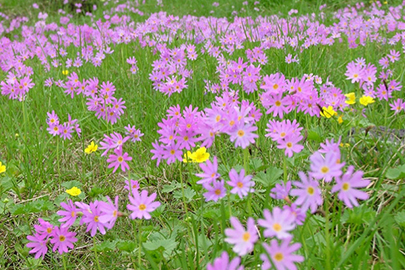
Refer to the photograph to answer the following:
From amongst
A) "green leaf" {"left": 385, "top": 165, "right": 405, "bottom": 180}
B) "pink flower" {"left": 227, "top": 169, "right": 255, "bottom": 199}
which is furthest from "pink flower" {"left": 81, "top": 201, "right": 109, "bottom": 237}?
"green leaf" {"left": 385, "top": 165, "right": 405, "bottom": 180}

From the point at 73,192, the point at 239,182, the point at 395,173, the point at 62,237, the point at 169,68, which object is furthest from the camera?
the point at 169,68

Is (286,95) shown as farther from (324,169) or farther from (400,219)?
(324,169)

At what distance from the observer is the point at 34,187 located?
7.78 ft

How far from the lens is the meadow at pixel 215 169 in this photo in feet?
3.96

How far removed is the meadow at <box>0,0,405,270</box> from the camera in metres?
1.21

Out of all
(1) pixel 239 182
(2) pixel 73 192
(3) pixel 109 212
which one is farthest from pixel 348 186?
(2) pixel 73 192

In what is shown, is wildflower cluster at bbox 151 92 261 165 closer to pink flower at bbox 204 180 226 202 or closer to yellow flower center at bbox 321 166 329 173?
pink flower at bbox 204 180 226 202

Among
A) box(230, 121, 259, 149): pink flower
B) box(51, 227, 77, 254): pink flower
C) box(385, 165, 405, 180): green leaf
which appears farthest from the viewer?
box(385, 165, 405, 180): green leaf

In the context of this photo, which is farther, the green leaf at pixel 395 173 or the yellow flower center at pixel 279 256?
the green leaf at pixel 395 173

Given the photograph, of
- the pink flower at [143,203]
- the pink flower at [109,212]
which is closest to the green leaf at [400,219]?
the pink flower at [143,203]

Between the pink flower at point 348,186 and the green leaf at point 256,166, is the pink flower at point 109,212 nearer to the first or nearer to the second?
the pink flower at point 348,186

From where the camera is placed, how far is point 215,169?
4.12 ft

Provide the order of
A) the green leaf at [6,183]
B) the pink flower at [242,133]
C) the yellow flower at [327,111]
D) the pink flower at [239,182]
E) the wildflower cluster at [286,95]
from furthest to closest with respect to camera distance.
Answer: the green leaf at [6,183]
the yellow flower at [327,111]
the wildflower cluster at [286,95]
the pink flower at [242,133]
the pink flower at [239,182]

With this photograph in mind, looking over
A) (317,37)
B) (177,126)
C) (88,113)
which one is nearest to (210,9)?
(317,37)
